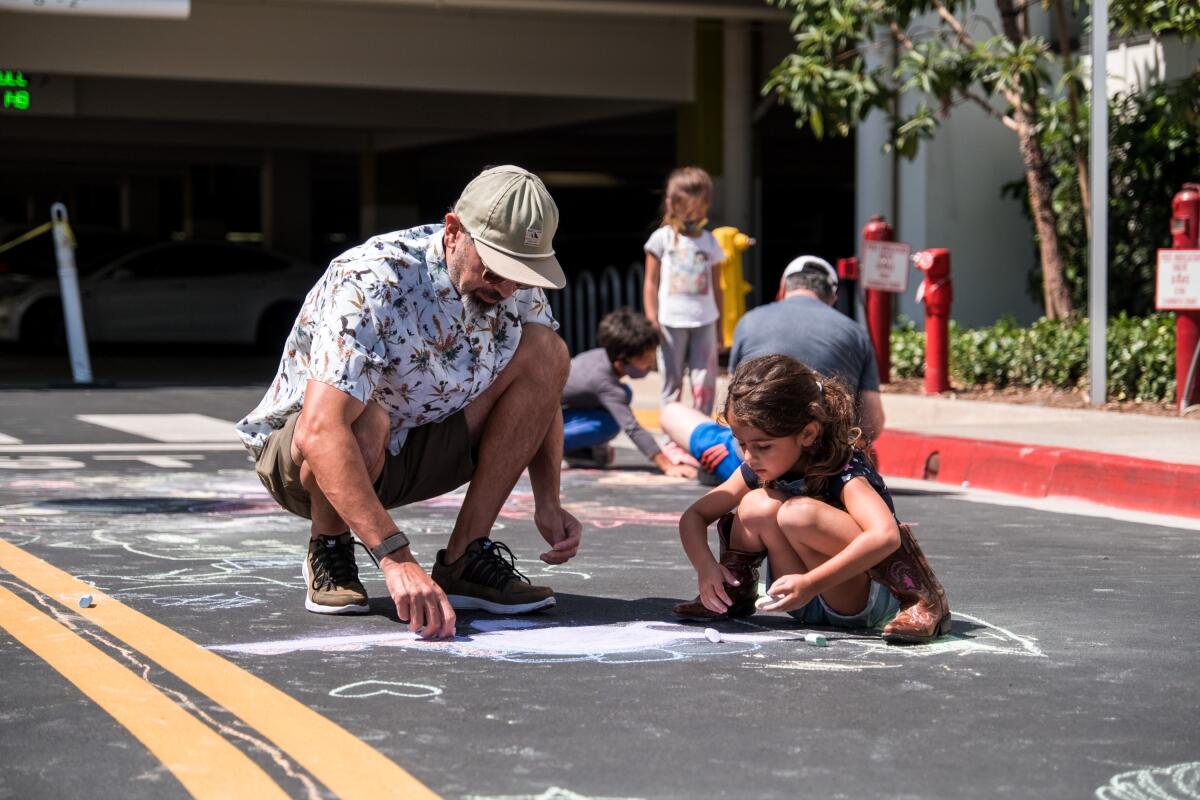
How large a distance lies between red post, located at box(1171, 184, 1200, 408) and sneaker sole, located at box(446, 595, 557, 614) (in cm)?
663

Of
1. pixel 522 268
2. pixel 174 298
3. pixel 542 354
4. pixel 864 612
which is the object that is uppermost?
pixel 522 268

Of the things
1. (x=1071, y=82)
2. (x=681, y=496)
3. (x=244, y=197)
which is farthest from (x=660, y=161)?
(x=681, y=496)

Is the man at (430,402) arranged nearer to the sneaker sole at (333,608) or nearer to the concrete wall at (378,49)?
the sneaker sole at (333,608)

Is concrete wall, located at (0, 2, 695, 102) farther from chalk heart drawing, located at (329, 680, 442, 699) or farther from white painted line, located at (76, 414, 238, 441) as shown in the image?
chalk heart drawing, located at (329, 680, 442, 699)

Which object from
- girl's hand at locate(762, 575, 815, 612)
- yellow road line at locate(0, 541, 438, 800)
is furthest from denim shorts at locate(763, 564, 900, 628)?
yellow road line at locate(0, 541, 438, 800)

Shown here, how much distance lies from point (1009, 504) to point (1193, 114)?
5573 mm

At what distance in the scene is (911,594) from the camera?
15.9ft

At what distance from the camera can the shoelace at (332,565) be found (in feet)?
17.1

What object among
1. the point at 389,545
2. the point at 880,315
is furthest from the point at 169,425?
the point at 389,545

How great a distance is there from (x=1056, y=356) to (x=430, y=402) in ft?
26.8

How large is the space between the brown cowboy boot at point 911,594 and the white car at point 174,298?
17452mm

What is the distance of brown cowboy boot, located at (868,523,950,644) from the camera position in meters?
4.79

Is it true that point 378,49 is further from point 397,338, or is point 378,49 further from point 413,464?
point 397,338

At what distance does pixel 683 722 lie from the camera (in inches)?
156
